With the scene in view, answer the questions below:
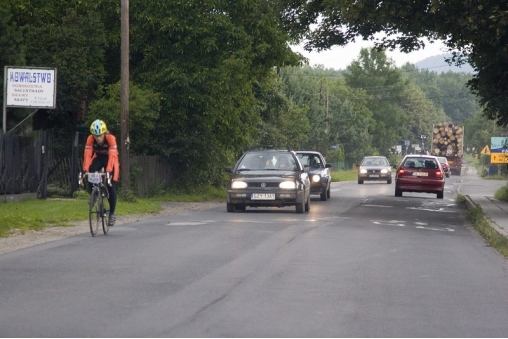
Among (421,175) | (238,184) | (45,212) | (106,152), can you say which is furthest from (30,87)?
(421,175)

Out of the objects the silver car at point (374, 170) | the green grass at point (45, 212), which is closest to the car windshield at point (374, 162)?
the silver car at point (374, 170)

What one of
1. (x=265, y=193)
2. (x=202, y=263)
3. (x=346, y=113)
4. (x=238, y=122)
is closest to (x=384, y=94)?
(x=346, y=113)

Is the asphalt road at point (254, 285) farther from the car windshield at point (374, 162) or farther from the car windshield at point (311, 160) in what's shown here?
the car windshield at point (374, 162)

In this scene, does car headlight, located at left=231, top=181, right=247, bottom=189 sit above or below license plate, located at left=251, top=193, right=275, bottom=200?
above

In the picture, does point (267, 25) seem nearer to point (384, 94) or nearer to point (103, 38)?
point (103, 38)

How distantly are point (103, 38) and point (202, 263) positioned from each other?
19.6m

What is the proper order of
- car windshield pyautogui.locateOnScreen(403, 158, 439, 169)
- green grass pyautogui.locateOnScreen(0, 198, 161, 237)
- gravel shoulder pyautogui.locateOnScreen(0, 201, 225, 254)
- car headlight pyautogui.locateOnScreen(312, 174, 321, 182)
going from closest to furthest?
gravel shoulder pyautogui.locateOnScreen(0, 201, 225, 254) → green grass pyautogui.locateOnScreen(0, 198, 161, 237) → car headlight pyautogui.locateOnScreen(312, 174, 321, 182) → car windshield pyautogui.locateOnScreen(403, 158, 439, 169)

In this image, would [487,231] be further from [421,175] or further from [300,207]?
[421,175]

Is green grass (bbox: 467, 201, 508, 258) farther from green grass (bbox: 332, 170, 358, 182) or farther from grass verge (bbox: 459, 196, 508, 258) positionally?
green grass (bbox: 332, 170, 358, 182)

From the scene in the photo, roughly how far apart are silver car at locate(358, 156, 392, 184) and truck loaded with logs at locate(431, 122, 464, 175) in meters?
30.9

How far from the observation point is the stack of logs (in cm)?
8675

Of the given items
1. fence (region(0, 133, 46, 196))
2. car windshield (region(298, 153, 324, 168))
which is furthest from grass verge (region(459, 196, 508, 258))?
fence (region(0, 133, 46, 196))

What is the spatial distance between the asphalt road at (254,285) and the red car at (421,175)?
1900cm

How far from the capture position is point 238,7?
110 ft
